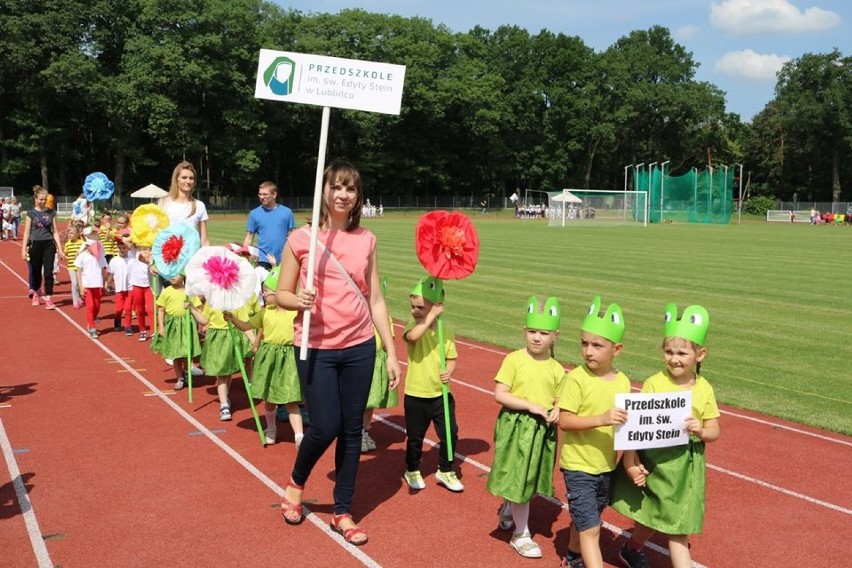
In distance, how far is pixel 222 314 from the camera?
7.46 metres

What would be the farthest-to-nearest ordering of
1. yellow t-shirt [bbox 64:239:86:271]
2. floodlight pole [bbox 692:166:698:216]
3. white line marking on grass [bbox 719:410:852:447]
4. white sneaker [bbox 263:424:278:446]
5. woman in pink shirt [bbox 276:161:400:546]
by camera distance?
floodlight pole [bbox 692:166:698:216] → yellow t-shirt [bbox 64:239:86:271] → white line marking on grass [bbox 719:410:852:447] → white sneaker [bbox 263:424:278:446] → woman in pink shirt [bbox 276:161:400:546]

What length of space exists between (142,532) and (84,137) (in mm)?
67061

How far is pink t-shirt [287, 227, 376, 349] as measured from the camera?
4641 millimetres

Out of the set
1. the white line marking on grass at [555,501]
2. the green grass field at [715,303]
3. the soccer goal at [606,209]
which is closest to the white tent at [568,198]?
the soccer goal at [606,209]

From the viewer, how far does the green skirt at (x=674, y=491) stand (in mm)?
4027

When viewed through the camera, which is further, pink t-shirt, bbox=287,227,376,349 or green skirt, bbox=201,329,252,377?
green skirt, bbox=201,329,252,377

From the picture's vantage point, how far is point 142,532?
4.88 m

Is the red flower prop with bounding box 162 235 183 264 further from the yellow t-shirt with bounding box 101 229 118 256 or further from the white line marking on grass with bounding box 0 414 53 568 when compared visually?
the yellow t-shirt with bounding box 101 229 118 256

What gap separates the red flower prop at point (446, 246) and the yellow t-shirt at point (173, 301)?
3831mm

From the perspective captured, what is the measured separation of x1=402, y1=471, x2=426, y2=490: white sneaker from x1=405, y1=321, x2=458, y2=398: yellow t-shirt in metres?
0.58

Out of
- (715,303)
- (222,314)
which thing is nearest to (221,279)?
(222,314)

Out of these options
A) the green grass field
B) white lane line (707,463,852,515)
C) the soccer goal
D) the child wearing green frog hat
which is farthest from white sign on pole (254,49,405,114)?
the soccer goal

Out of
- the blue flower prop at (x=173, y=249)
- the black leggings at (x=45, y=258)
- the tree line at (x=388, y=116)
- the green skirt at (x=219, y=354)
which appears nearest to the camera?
the green skirt at (x=219, y=354)

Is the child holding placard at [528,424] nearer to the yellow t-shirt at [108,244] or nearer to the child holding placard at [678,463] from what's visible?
the child holding placard at [678,463]
